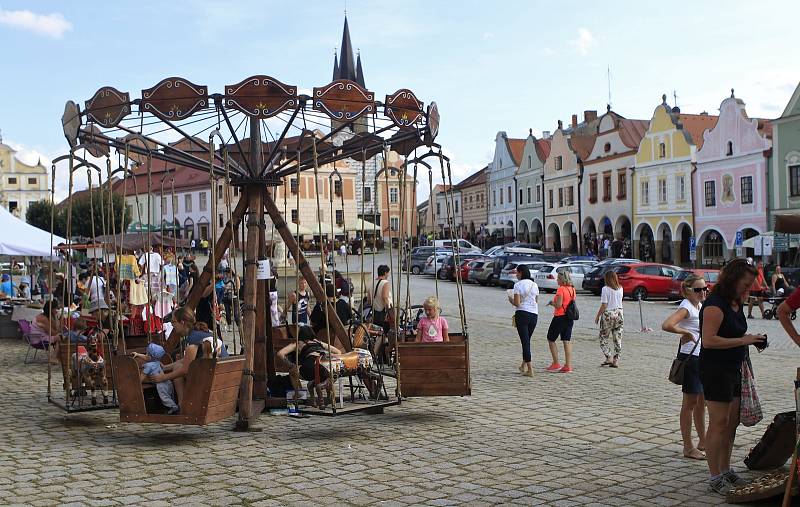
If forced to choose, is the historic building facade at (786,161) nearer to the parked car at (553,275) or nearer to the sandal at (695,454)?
the parked car at (553,275)

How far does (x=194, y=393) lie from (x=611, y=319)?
27.1 feet

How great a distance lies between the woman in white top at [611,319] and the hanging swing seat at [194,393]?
7.47 m

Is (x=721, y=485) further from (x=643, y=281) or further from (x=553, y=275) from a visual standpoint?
(x=553, y=275)

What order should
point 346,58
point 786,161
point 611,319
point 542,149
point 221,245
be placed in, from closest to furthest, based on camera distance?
point 221,245 < point 611,319 < point 786,161 < point 542,149 < point 346,58

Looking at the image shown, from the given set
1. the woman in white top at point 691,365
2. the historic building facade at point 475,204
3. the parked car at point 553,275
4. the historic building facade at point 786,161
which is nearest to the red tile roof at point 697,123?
the historic building facade at point 786,161

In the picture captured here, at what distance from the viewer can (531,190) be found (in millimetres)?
72188

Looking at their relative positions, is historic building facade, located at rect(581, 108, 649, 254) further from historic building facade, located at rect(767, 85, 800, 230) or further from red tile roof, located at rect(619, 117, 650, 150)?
historic building facade, located at rect(767, 85, 800, 230)

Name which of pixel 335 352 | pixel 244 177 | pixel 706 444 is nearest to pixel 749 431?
Answer: pixel 706 444

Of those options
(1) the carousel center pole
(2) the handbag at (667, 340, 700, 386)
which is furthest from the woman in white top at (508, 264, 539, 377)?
(2) the handbag at (667, 340, 700, 386)

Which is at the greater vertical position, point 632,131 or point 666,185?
point 632,131

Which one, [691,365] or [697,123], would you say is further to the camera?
[697,123]

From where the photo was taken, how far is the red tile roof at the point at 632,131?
5909cm

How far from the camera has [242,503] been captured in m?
6.36

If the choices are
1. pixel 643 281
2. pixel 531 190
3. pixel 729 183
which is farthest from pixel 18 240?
pixel 531 190
